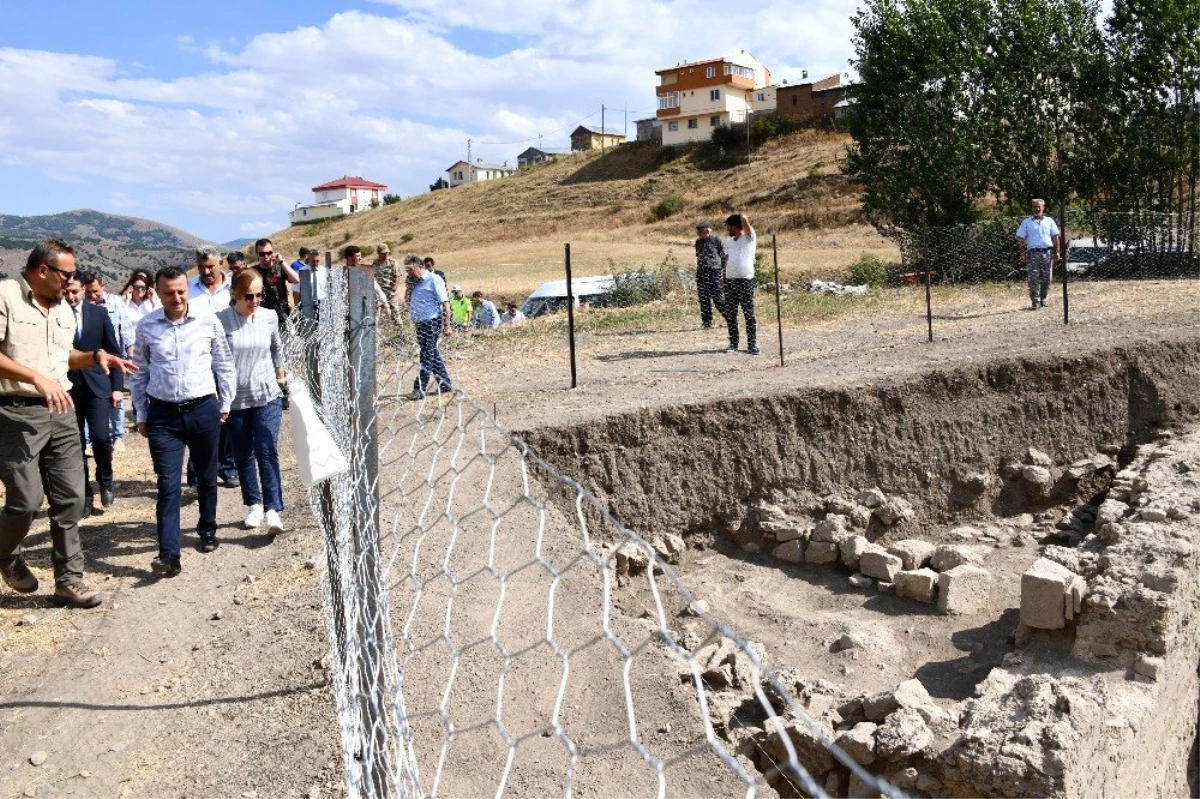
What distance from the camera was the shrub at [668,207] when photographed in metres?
49.3

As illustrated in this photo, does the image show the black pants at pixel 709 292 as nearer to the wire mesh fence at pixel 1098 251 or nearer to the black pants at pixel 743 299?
the black pants at pixel 743 299

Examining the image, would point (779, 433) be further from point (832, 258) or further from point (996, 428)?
point (832, 258)

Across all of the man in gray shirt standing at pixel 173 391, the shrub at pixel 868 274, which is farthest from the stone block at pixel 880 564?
the shrub at pixel 868 274

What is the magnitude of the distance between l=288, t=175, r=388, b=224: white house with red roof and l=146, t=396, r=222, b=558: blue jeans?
80.8 meters

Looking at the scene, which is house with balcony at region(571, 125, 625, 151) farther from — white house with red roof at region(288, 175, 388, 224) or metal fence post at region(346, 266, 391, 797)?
metal fence post at region(346, 266, 391, 797)

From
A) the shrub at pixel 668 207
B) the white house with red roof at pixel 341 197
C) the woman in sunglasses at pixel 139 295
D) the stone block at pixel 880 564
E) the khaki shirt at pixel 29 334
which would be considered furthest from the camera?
the white house with red roof at pixel 341 197

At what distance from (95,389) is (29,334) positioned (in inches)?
91.5

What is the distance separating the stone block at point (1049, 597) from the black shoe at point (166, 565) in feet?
17.3

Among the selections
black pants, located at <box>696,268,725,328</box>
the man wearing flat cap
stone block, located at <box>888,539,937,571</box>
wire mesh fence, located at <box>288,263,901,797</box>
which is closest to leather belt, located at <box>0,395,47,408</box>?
wire mesh fence, located at <box>288,263,901,797</box>

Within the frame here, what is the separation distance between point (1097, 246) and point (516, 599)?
1671 cm

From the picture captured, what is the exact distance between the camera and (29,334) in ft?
16.7

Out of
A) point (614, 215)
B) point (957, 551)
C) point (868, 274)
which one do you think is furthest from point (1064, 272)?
point (614, 215)

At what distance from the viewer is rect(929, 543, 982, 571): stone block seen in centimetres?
838

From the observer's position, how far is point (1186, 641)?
609 centimetres
